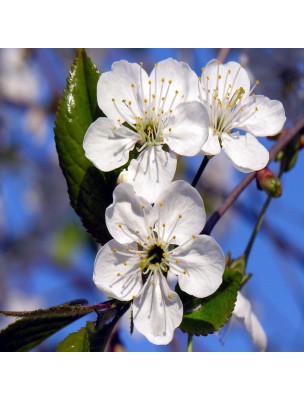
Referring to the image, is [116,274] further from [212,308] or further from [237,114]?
[237,114]

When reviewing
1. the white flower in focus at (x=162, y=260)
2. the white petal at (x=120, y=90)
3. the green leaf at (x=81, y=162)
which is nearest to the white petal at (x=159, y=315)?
the white flower in focus at (x=162, y=260)

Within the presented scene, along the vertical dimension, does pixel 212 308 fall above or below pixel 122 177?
below

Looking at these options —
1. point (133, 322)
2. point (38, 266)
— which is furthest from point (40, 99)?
point (133, 322)

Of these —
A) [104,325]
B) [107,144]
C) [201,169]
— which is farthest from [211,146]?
[104,325]

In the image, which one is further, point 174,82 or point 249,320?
point 249,320

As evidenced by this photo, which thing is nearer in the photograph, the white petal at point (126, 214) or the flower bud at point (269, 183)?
the white petal at point (126, 214)

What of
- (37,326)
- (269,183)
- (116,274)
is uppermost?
(269,183)

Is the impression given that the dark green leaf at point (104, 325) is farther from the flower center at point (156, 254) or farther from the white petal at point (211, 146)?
the white petal at point (211, 146)

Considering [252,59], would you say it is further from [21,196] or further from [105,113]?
[21,196]
